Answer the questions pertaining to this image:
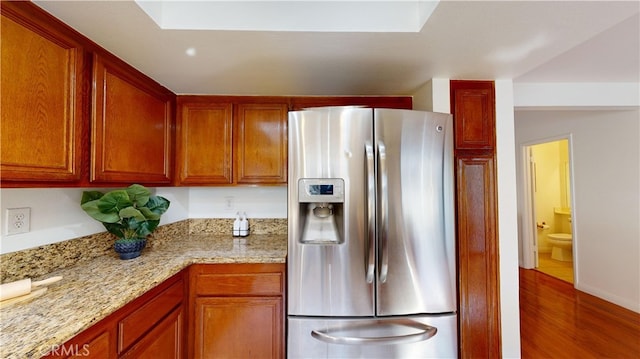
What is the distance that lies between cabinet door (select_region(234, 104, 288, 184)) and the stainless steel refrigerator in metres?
0.66

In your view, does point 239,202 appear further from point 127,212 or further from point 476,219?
point 476,219

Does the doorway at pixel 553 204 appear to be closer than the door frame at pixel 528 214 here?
No

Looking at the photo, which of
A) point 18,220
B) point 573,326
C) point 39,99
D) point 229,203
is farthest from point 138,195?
point 573,326

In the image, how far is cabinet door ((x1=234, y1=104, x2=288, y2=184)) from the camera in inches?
86.8

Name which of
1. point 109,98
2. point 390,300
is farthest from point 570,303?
point 109,98

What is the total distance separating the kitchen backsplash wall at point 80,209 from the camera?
4.18ft

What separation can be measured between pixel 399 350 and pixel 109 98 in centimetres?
208

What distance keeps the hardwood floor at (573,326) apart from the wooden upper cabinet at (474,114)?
1672 millimetres

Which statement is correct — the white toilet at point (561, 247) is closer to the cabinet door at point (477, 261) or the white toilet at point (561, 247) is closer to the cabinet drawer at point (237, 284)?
the cabinet door at point (477, 261)

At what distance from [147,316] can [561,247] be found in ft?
18.7

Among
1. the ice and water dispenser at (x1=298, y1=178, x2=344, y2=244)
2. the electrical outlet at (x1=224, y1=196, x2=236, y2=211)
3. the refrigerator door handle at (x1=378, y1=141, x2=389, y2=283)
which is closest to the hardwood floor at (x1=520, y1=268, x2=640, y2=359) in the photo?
the refrigerator door handle at (x1=378, y1=141, x2=389, y2=283)

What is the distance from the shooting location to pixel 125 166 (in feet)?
5.25

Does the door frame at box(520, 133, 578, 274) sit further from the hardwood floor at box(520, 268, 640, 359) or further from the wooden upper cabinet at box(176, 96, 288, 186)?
the wooden upper cabinet at box(176, 96, 288, 186)

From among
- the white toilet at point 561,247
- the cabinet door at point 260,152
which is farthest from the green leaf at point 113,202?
the white toilet at point 561,247
